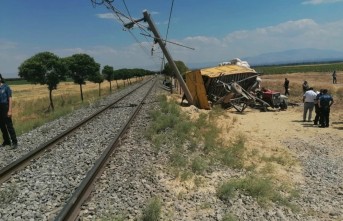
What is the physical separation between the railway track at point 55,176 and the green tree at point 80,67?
111 feet

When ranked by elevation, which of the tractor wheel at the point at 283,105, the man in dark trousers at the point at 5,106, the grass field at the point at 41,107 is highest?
the man in dark trousers at the point at 5,106

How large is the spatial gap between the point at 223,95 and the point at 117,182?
18979 millimetres

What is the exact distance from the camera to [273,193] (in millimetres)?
7656

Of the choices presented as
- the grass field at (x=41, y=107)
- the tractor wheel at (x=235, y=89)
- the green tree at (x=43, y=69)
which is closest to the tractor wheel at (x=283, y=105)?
the tractor wheel at (x=235, y=89)

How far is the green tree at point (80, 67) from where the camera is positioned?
45.4 metres

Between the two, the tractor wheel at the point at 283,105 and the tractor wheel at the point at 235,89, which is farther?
the tractor wheel at the point at 283,105

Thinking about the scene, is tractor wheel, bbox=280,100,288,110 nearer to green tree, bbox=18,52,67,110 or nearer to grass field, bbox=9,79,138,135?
grass field, bbox=9,79,138,135

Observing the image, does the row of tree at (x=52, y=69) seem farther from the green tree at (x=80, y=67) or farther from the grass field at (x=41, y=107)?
the grass field at (x=41, y=107)

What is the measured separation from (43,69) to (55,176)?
32.0m

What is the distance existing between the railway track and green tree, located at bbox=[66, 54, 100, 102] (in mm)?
33798

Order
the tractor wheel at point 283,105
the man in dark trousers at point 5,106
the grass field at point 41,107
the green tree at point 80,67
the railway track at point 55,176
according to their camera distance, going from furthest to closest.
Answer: the green tree at point 80,67
the tractor wheel at point 283,105
the grass field at point 41,107
the man in dark trousers at point 5,106
the railway track at point 55,176

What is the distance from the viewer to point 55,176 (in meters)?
8.11

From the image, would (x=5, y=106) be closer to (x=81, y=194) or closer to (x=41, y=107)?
(x=81, y=194)

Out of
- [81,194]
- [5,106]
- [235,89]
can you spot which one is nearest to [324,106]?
[235,89]
